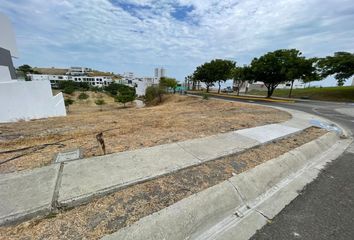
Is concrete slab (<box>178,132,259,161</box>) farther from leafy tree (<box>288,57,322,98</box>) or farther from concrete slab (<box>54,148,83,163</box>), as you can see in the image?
leafy tree (<box>288,57,322,98</box>)

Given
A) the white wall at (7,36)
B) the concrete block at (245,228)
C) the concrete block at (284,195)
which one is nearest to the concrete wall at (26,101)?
the white wall at (7,36)

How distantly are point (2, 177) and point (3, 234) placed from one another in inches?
56.3

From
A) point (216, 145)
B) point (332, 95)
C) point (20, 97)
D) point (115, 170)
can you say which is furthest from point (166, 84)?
point (115, 170)

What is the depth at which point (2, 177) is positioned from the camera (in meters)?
2.68

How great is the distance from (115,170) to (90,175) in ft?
1.22

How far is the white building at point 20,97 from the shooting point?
38.1 ft

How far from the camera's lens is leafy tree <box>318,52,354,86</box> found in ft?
68.5

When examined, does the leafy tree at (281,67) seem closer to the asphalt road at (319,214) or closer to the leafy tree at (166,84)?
the leafy tree at (166,84)

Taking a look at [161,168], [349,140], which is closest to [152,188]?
[161,168]

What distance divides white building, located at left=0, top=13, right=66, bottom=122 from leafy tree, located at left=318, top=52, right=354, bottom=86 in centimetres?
2927

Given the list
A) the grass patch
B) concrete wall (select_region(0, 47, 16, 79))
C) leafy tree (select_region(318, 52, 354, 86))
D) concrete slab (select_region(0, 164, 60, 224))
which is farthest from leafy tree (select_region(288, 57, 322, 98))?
concrete wall (select_region(0, 47, 16, 79))

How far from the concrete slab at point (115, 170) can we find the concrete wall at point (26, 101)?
12.7 metres

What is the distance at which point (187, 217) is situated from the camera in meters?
2.04

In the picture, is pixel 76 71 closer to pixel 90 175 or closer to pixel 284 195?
pixel 90 175
